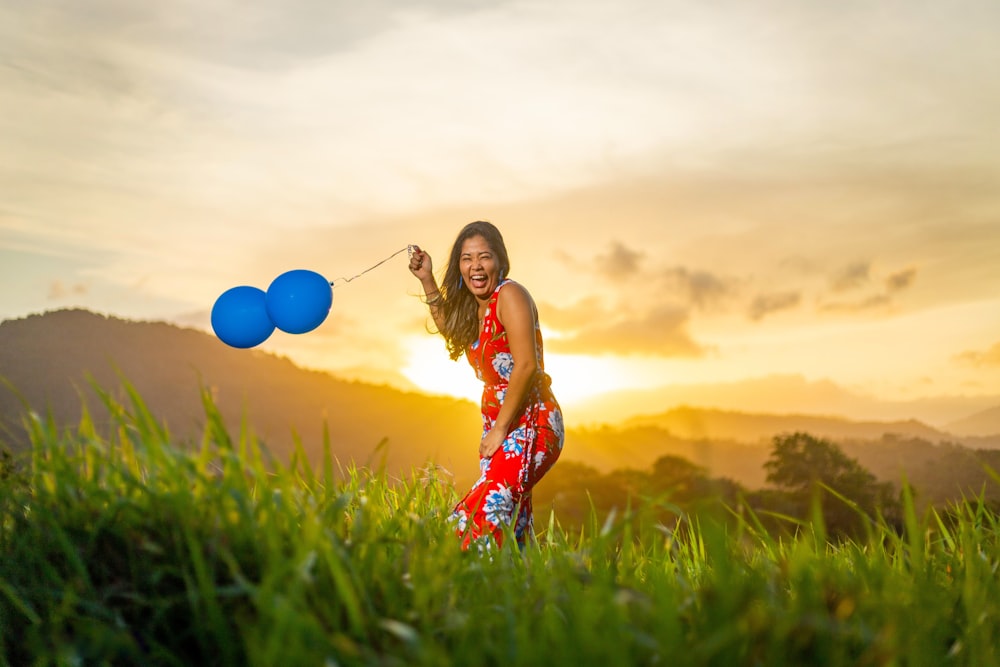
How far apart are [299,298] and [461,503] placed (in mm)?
1924

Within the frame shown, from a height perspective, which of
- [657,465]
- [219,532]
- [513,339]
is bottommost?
[657,465]

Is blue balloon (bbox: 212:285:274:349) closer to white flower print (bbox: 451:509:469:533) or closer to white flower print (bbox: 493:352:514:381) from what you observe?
white flower print (bbox: 493:352:514:381)

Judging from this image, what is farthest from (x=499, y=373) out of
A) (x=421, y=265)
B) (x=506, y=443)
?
(x=421, y=265)

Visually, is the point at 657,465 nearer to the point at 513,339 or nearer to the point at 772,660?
the point at 513,339

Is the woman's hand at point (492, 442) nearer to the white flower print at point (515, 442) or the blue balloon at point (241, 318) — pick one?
the white flower print at point (515, 442)

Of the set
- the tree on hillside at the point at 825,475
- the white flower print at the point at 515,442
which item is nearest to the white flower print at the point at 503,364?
the white flower print at the point at 515,442

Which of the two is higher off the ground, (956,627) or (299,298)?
(299,298)

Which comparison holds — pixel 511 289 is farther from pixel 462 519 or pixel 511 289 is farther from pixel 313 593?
→ pixel 313 593

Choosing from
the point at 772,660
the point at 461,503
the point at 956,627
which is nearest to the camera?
the point at 772,660

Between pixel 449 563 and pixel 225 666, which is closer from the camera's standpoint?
pixel 225 666

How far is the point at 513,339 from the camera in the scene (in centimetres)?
530

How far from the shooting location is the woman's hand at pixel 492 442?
5277 millimetres

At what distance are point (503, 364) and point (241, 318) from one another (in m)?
2.01

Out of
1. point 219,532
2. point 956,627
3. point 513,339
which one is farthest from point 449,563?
point 513,339
